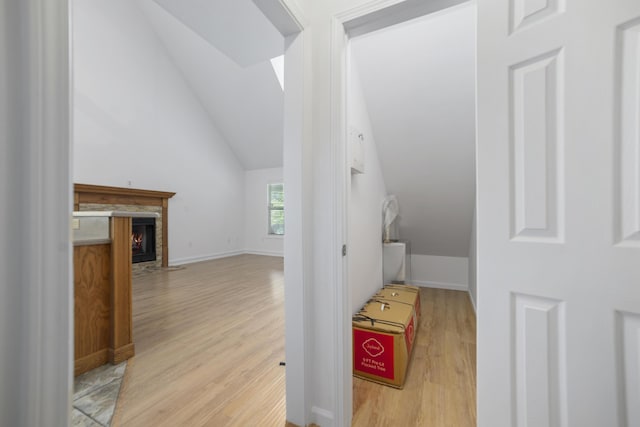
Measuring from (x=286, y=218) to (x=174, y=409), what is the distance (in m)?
1.22

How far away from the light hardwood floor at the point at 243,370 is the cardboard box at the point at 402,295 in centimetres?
24

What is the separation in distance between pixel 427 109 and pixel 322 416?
2.43 m

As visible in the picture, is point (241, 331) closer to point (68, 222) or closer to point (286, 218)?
point (286, 218)

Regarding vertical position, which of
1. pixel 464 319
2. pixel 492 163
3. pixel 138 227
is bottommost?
pixel 464 319

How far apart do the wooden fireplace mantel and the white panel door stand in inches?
181

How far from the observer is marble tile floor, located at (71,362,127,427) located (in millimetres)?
1328

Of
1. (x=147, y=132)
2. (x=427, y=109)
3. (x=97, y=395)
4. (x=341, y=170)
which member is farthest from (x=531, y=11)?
(x=147, y=132)

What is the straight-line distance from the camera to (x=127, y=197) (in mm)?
4629

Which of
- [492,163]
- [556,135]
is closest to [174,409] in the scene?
[492,163]

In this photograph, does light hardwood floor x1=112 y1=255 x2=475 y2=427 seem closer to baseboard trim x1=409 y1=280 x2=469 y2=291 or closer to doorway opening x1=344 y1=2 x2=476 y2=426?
doorway opening x1=344 y1=2 x2=476 y2=426

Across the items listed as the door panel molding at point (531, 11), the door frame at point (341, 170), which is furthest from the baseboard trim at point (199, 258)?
the door panel molding at point (531, 11)

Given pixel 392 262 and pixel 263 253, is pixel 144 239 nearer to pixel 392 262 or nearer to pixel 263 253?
pixel 263 253

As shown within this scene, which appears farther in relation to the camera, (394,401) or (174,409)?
(394,401)

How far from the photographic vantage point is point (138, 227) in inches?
197
